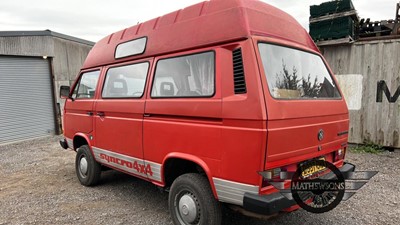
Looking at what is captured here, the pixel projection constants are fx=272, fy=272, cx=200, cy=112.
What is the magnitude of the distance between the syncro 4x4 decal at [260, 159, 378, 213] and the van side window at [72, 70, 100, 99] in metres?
3.44

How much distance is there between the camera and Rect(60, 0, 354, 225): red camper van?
2.39 meters

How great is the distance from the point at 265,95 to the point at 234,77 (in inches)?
14.1

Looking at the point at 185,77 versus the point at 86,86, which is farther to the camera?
the point at 86,86

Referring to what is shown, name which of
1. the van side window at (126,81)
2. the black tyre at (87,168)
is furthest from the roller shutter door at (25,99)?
the van side window at (126,81)

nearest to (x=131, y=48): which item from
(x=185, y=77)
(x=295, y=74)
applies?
(x=185, y=77)

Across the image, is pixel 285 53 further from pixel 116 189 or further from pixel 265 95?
pixel 116 189

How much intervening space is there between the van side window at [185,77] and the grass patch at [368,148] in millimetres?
5434

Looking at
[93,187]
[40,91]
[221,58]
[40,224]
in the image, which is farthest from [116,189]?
[40,91]

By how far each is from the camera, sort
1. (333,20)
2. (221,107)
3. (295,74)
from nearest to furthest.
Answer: (221,107), (295,74), (333,20)

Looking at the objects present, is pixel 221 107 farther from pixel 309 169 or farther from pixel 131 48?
pixel 131 48

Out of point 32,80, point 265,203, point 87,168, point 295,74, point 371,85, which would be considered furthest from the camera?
point 32,80

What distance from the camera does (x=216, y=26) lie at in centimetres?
280

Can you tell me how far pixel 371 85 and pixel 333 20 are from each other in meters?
1.86

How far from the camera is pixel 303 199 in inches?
102
